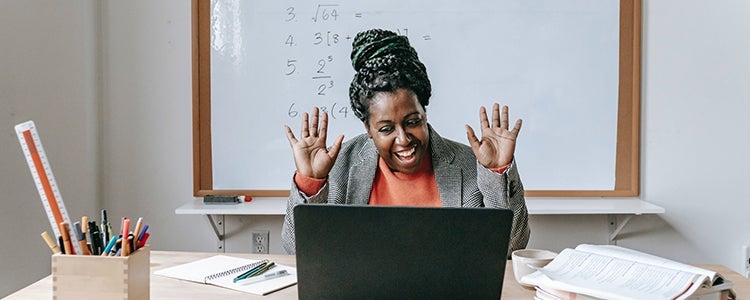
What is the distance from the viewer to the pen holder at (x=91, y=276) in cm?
113

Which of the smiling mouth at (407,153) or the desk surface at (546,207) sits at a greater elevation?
the smiling mouth at (407,153)

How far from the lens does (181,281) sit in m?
1.43

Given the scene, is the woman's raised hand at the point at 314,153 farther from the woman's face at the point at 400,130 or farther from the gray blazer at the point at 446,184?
the woman's face at the point at 400,130

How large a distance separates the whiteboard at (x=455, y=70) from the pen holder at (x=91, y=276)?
1682 mm

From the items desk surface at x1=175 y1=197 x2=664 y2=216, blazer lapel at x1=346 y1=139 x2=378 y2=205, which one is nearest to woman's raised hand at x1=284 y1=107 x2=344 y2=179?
blazer lapel at x1=346 y1=139 x2=378 y2=205

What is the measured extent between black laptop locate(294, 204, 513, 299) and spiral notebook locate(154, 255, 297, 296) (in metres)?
0.29

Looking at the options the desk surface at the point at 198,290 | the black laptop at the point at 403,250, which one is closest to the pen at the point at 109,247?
the desk surface at the point at 198,290

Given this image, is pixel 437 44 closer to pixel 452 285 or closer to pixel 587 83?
pixel 587 83

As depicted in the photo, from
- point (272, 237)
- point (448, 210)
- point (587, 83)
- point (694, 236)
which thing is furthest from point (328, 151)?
point (694, 236)

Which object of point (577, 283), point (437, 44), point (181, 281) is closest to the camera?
point (577, 283)

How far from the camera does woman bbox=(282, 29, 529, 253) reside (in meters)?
1.93

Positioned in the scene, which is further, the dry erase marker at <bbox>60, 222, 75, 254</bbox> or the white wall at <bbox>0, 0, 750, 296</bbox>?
the white wall at <bbox>0, 0, 750, 296</bbox>

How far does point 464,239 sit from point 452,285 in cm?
8

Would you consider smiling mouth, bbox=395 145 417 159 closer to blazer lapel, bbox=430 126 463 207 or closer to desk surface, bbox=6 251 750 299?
blazer lapel, bbox=430 126 463 207
